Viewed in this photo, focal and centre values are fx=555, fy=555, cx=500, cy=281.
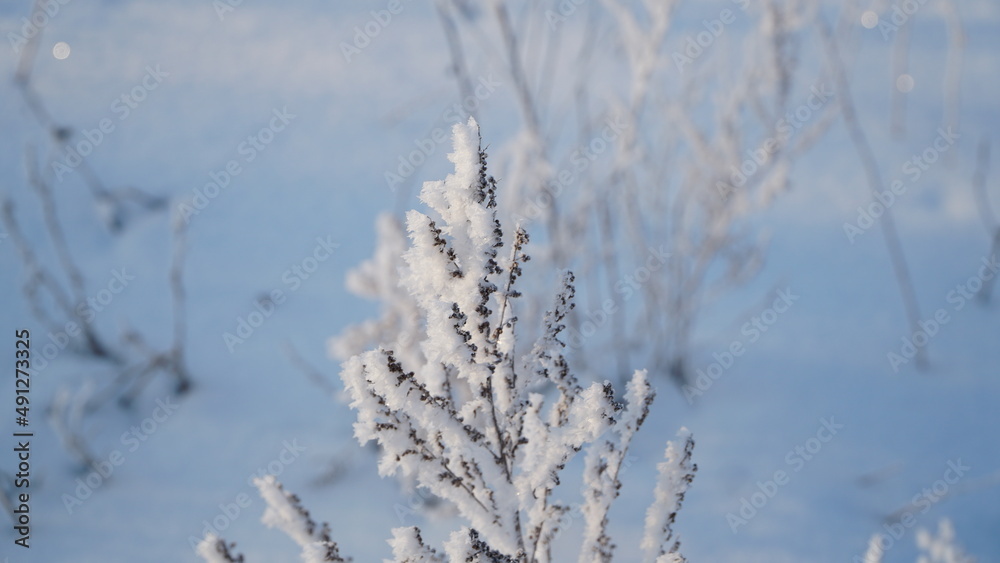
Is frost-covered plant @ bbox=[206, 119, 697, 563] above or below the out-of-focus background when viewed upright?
below

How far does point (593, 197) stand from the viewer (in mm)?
2848

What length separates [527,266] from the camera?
2.92 meters

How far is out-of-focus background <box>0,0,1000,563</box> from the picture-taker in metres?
2.31

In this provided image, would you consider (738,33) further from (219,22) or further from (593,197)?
(219,22)

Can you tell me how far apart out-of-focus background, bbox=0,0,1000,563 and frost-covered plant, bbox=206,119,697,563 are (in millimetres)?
1307

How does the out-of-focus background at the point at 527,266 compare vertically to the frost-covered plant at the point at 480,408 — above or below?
above

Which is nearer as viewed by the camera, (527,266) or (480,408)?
(480,408)

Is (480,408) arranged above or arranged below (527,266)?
below

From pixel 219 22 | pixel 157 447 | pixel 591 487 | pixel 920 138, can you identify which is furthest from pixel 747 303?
pixel 219 22

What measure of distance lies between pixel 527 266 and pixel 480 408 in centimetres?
203

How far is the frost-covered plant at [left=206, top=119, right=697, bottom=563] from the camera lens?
2.52 feet

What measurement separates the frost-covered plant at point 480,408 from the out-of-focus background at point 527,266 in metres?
1.31

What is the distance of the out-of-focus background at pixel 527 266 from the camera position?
2.31 meters

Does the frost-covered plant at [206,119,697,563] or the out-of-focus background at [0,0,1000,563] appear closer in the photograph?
the frost-covered plant at [206,119,697,563]
